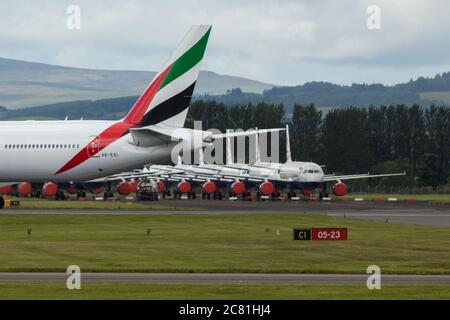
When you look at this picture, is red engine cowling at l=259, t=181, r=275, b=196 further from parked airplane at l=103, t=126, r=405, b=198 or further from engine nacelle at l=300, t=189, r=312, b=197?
engine nacelle at l=300, t=189, r=312, b=197

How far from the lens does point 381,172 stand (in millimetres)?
169125

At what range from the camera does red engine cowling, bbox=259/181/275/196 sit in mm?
119188

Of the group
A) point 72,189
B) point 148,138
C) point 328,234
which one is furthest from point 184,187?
point 328,234

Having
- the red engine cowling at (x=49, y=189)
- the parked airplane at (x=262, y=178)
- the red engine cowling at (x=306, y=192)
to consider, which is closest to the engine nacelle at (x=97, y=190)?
the parked airplane at (x=262, y=178)

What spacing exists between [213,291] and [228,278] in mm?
3997

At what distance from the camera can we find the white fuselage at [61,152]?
78438mm

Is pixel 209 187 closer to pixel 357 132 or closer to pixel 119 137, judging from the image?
pixel 119 137

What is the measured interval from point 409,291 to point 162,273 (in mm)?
9664

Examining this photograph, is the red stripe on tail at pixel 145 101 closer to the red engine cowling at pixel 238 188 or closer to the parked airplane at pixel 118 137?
the parked airplane at pixel 118 137

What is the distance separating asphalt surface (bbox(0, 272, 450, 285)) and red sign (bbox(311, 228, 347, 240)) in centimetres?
1566

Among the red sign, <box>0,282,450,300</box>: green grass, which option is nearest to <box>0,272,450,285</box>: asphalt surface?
<box>0,282,450,300</box>: green grass

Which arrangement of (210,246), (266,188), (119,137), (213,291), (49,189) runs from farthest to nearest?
(266,188) → (49,189) → (119,137) → (210,246) → (213,291)

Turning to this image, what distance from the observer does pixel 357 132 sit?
587 feet

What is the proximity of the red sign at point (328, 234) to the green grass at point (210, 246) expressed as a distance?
A: 60 cm
